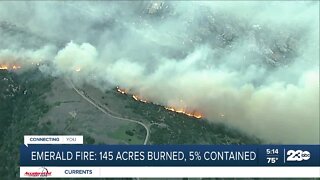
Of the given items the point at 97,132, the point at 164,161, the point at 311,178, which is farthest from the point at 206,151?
the point at 97,132

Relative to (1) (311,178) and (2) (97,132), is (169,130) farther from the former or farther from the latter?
(1) (311,178)

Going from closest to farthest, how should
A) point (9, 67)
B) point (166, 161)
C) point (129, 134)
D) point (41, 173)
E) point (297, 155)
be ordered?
point (41, 173) < point (166, 161) < point (297, 155) < point (129, 134) < point (9, 67)

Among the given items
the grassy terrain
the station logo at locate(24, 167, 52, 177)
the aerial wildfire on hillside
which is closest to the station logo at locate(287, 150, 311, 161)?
the station logo at locate(24, 167, 52, 177)

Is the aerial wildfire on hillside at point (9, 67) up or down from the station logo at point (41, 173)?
up

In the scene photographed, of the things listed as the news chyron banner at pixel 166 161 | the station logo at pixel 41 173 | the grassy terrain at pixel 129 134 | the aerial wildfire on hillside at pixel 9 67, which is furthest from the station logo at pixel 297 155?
the aerial wildfire on hillside at pixel 9 67

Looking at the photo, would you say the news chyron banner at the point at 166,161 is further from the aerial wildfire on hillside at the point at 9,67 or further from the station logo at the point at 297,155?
the aerial wildfire on hillside at the point at 9,67

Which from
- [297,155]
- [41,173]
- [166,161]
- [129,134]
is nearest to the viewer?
[41,173]

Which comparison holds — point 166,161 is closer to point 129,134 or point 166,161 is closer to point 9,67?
point 129,134

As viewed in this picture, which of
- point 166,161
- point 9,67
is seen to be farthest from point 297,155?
point 9,67
